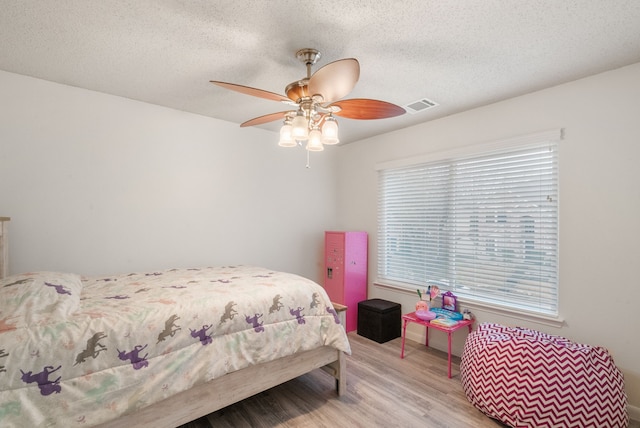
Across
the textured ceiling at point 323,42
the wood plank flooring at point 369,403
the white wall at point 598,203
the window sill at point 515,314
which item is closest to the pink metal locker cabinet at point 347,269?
the wood plank flooring at point 369,403

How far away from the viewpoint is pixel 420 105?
110 inches

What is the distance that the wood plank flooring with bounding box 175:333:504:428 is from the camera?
1.97 meters

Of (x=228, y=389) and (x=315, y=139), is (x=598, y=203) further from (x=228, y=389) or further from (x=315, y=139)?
(x=228, y=389)

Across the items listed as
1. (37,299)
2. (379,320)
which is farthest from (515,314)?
(37,299)

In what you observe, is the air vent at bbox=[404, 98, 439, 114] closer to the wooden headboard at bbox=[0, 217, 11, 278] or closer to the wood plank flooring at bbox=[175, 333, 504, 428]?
the wood plank flooring at bbox=[175, 333, 504, 428]

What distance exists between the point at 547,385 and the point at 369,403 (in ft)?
3.73

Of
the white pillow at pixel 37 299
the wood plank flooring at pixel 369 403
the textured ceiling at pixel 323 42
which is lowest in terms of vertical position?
the wood plank flooring at pixel 369 403

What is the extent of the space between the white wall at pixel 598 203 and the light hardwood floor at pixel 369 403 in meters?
0.58

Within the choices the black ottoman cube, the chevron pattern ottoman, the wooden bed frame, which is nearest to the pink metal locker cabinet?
the black ottoman cube

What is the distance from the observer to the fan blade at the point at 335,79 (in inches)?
57.9

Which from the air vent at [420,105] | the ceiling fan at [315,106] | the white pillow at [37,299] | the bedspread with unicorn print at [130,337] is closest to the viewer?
the bedspread with unicorn print at [130,337]

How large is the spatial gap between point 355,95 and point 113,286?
2388mm

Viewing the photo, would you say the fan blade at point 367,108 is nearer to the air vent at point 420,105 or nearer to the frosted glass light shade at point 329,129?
the frosted glass light shade at point 329,129

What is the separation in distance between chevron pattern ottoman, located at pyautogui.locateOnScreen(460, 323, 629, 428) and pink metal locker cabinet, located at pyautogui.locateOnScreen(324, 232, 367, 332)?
1.63 meters
